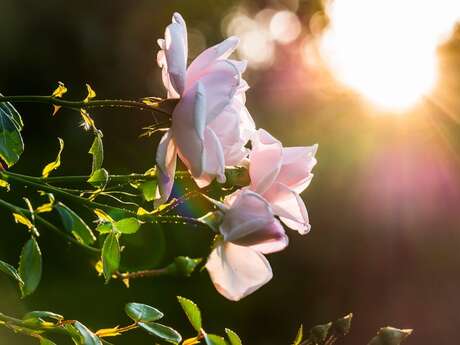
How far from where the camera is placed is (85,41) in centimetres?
424

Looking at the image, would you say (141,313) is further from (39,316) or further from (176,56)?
(176,56)

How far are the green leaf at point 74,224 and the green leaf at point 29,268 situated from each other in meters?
0.03

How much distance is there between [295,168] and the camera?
573mm

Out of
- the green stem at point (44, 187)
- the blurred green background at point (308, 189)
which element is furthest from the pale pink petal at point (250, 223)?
the blurred green background at point (308, 189)

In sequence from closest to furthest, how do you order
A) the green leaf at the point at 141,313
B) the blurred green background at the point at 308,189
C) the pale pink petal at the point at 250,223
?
1. the pale pink petal at the point at 250,223
2. the green leaf at the point at 141,313
3. the blurred green background at the point at 308,189

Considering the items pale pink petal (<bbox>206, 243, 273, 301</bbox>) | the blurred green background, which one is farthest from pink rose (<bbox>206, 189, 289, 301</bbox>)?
the blurred green background

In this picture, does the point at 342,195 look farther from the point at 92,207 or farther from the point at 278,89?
the point at 92,207

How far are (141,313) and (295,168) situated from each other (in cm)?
16

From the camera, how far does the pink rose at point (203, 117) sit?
1.68 ft

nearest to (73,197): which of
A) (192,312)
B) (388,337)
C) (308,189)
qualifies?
(192,312)

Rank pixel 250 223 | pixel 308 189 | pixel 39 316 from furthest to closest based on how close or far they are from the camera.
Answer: pixel 308 189 < pixel 39 316 < pixel 250 223

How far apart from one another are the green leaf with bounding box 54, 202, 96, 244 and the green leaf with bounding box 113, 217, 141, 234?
0.13 ft

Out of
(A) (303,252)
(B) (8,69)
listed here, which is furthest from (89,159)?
(A) (303,252)

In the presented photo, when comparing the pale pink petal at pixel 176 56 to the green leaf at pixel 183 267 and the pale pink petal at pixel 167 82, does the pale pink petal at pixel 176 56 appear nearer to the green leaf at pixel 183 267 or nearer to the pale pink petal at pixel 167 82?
the pale pink petal at pixel 167 82
